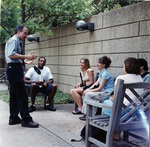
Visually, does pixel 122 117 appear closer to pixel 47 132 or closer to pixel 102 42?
pixel 47 132

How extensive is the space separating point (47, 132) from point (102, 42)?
11.8 feet

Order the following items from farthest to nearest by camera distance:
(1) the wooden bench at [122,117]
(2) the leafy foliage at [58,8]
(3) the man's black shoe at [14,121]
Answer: (2) the leafy foliage at [58,8] < (3) the man's black shoe at [14,121] < (1) the wooden bench at [122,117]

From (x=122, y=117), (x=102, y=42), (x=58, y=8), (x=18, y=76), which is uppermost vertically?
(x=58, y=8)

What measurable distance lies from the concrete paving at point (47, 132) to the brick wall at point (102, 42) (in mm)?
2038

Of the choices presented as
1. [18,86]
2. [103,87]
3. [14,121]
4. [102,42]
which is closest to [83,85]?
[103,87]

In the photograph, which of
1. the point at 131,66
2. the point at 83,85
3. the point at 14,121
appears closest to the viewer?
the point at 131,66

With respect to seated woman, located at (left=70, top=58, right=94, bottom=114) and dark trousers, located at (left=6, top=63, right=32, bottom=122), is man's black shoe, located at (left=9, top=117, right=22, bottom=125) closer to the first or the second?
dark trousers, located at (left=6, top=63, right=32, bottom=122)

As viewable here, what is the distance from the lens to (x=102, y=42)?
721cm

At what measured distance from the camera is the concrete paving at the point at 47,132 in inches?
154

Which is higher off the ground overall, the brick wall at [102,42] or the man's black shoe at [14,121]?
the brick wall at [102,42]

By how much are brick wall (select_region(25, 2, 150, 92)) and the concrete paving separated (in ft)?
6.69

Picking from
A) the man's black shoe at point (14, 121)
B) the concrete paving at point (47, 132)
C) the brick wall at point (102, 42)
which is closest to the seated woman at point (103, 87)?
the concrete paving at point (47, 132)

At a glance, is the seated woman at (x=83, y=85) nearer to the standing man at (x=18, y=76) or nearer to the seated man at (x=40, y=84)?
the seated man at (x=40, y=84)

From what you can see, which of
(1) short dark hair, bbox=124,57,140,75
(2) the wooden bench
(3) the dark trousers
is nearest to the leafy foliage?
(3) the dark trousers
